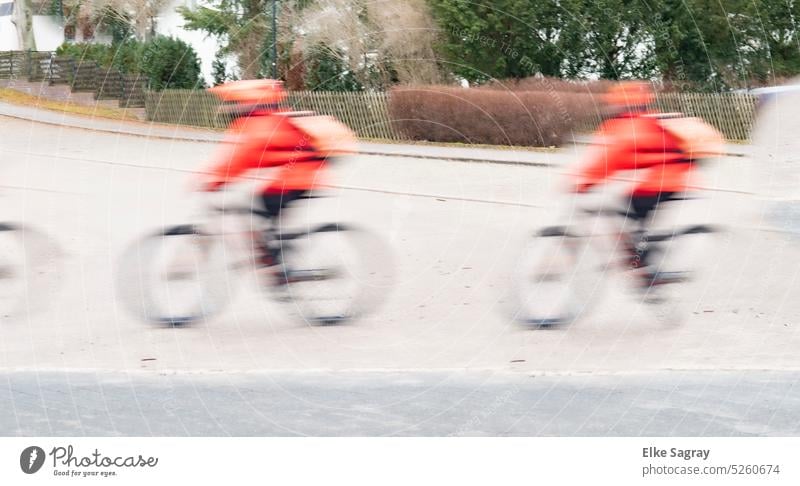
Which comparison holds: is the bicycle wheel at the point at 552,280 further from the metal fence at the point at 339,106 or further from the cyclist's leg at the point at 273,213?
the cyclist's leg at the point at 273,213

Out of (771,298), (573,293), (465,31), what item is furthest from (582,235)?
(771,298)

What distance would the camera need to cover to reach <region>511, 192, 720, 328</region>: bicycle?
25.5 feet

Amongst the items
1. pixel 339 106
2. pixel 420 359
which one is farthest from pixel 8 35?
pixel 420 359

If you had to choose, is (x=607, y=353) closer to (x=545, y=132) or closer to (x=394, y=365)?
(x=394, y=365)

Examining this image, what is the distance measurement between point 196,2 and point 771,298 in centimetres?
443

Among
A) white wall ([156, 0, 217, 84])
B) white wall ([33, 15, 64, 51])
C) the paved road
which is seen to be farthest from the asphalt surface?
white wall ([33, 15, 64, 51])

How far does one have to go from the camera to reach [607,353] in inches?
283

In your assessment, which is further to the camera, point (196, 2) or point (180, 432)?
point (196, 2)

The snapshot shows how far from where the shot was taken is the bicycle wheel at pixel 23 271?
8.38m

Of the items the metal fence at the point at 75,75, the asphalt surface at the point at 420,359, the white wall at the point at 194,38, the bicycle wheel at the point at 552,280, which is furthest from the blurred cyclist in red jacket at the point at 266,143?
the bicycle wheel at the point at 552,280

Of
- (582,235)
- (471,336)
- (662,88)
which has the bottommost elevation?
(471,336)

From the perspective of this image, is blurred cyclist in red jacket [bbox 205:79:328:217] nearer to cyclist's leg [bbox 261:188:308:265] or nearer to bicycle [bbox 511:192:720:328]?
cyclist's leg [bbox 261:188:308:265]

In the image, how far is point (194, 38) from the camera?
7.73 m
